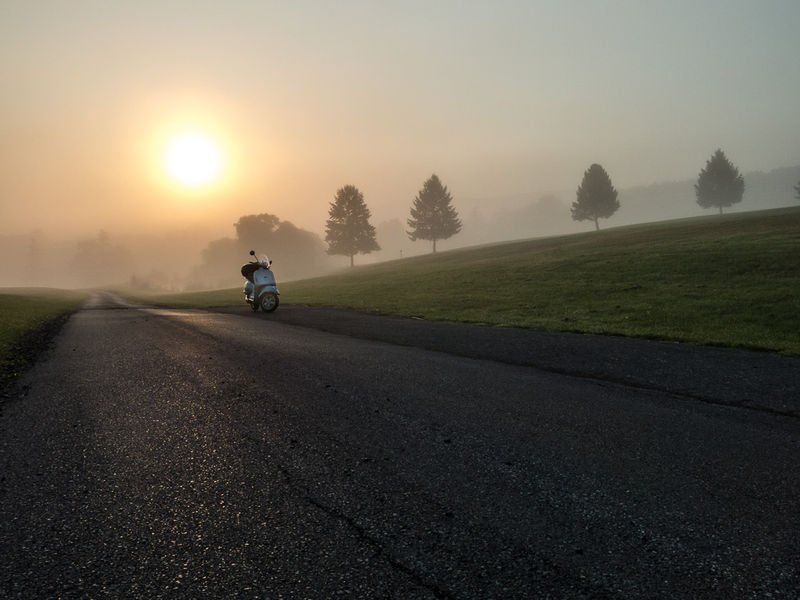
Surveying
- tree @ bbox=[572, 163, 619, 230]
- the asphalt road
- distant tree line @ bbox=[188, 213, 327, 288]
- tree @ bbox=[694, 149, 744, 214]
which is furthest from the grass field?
distant tree line @ bbox=[188, 213, 327, 288]

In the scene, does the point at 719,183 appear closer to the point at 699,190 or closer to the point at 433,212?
the point at 699,190

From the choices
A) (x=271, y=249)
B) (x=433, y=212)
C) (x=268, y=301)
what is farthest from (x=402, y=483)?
(x=271, y=249)

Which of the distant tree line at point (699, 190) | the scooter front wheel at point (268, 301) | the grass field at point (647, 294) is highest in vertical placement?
the distant tree line at point (699, 190)

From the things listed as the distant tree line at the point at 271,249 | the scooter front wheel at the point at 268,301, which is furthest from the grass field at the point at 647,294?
the distant tree line at the point at 271,249

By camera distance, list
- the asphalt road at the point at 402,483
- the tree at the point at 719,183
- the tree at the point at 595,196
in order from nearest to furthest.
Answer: the asphalt road at the point at 402,483 → the tree at the point at 595,196 → the tree at the point at 719,183

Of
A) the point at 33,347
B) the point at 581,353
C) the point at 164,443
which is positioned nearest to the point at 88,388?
the point at 164,443

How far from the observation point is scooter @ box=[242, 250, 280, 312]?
19203 millimetres

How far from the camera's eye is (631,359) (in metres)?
8.60

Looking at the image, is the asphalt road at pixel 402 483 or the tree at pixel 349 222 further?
the tree at pixel 349 222

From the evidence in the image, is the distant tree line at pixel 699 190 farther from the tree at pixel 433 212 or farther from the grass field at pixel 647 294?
the grass field at pixel 647 294

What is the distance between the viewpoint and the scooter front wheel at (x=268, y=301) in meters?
19.2

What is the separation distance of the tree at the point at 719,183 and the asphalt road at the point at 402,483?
96.2 m

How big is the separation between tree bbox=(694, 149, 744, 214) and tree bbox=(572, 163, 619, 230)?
831 inches

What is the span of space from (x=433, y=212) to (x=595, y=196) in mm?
29698
